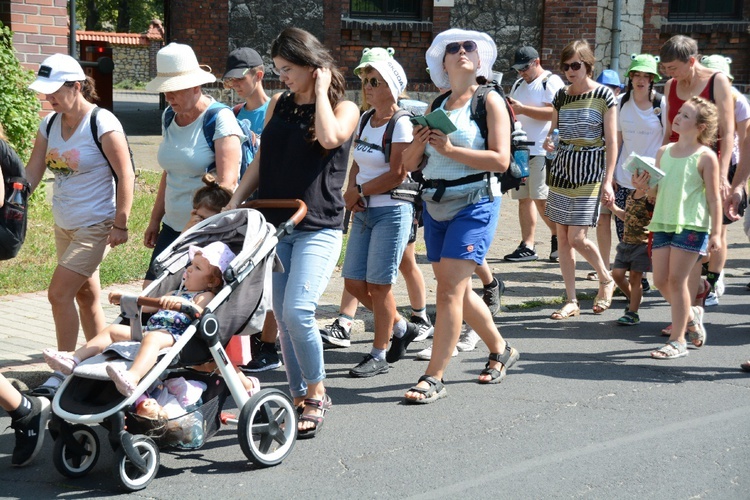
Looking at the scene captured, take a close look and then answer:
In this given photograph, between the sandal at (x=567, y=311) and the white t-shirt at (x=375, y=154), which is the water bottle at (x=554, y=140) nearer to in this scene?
the sandal at (x=567, y=311)

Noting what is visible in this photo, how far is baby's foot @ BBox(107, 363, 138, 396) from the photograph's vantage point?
14.9ft

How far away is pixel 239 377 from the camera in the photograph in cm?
535

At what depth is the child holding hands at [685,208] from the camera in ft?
23.9

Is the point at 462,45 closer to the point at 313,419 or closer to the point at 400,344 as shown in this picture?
the point at 400,344

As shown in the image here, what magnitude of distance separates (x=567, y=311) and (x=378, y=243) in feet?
8.34

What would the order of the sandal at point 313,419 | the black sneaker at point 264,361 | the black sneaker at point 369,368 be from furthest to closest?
the black sneaker at point 264,361 → the black sneaker at point 369,368 → the sandal at point 313,419

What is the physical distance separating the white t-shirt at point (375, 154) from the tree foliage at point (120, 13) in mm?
55057

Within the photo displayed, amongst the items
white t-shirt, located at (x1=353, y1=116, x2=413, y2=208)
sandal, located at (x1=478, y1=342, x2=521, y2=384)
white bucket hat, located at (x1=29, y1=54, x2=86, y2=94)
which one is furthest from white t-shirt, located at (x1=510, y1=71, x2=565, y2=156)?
white bucket hat, located at (x1=29, y1=54, x2=86, y2=94)

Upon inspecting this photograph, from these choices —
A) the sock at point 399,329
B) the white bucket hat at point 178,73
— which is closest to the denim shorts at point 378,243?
the sock at point 399,329

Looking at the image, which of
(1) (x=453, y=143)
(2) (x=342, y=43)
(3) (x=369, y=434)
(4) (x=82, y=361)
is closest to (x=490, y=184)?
(1) (x=453, y=143)

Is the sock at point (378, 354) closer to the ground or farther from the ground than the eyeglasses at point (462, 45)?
closer to the ground

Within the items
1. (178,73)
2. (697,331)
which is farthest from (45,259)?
(697,331)

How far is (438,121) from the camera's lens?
5.74m

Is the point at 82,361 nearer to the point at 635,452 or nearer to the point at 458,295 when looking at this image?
the point at 458,295
